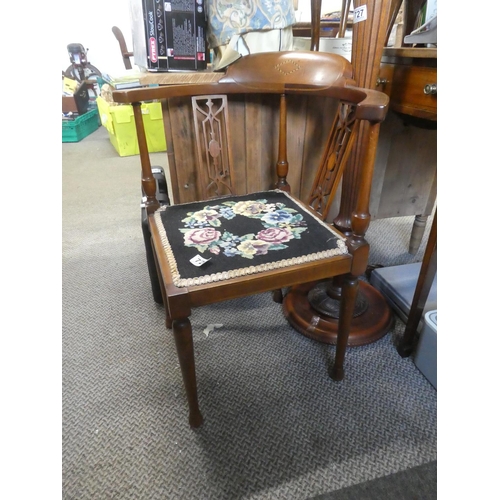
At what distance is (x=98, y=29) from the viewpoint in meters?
3.95

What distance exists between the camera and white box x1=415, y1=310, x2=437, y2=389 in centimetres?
92

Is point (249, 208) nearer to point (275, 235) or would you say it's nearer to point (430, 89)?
point (275, 235)

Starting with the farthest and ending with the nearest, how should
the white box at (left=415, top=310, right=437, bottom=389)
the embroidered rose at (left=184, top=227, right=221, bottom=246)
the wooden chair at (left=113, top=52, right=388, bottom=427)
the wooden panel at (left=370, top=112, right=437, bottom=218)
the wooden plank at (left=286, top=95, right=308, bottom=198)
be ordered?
the wooden panel at (left=370, top=112, right=437, bottom=218) → the wooden plank at (left=286, top=95, right=308, bottom=198) → the white box at (left=415, top=310, right=437, bottom=389) → the embroidered rose at (left=184, top=227, right=221, bottom=246) → the wooden chair at (left=113, top=52, right=388, bottom=427)

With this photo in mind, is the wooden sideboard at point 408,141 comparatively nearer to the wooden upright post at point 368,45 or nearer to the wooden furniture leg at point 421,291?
the wooden upright post at point 368,45

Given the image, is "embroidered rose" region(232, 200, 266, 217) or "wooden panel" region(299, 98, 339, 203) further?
"wooden panel" region(299, 98, 339, 203)

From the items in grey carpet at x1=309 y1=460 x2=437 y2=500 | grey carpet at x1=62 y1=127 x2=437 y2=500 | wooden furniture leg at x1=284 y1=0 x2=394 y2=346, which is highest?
wooden furniture leg at x1=284 y1=0 x2=394 y2=346

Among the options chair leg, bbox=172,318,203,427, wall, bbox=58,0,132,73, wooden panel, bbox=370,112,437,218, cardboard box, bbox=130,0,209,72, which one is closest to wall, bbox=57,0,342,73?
wall, bbox=58,0,132,73

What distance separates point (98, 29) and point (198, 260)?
14.6 ft

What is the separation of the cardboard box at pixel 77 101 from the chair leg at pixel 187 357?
3.78 meters

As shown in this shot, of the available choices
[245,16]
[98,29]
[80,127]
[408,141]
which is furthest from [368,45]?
[98,29]

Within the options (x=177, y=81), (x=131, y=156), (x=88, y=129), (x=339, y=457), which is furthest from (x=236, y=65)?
(x=88, y=129)

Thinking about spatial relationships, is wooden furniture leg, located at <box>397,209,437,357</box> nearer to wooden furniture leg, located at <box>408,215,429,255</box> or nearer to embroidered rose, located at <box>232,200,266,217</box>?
embroidered rose, located at <box>232,200,266,217</box>

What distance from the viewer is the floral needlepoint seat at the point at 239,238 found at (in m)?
0.71

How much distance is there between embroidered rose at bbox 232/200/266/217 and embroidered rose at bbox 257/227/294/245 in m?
0.10
